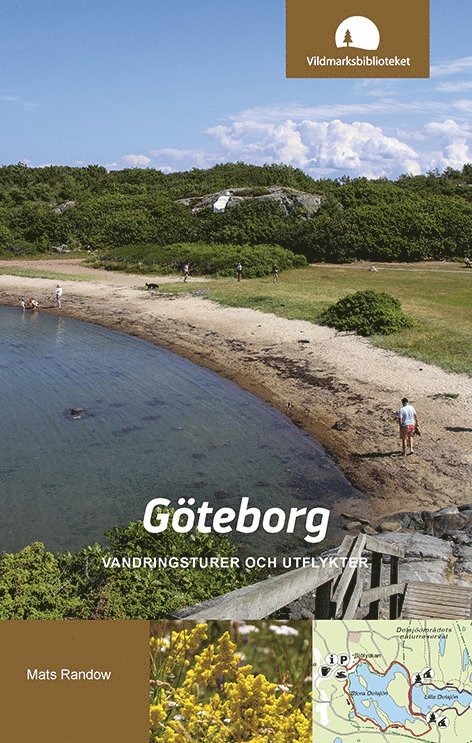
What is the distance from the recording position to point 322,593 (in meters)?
6.64

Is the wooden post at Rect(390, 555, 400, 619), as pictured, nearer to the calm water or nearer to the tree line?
the calm water

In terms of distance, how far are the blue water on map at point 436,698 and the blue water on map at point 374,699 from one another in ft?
0.38

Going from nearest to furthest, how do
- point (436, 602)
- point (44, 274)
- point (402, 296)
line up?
point (436, 602)
point (402, 296)
point (44, 274)

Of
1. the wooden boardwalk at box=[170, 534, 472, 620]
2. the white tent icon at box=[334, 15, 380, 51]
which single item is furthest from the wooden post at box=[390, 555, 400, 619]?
the white tent icon at box=[334, 15, 380, 51]

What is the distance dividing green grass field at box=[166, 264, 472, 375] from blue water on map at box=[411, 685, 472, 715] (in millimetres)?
21833

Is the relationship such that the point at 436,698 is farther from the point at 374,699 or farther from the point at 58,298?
the point at 58,298

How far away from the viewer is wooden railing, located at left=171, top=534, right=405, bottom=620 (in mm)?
5363

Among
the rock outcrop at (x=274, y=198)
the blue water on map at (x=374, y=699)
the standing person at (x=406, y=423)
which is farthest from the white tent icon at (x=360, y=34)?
the rock outcrop at (x=274, y=198)

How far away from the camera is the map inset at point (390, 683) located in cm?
568

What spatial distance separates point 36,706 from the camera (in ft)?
18.1

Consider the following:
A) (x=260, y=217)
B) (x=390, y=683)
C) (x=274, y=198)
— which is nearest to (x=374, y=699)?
(x=390, y=683)

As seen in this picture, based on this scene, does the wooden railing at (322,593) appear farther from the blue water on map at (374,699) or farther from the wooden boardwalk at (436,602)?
the blue water on map at (374,699)

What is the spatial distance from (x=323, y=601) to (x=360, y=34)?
7.77 meters

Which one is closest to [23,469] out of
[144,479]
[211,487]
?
[144,479]
